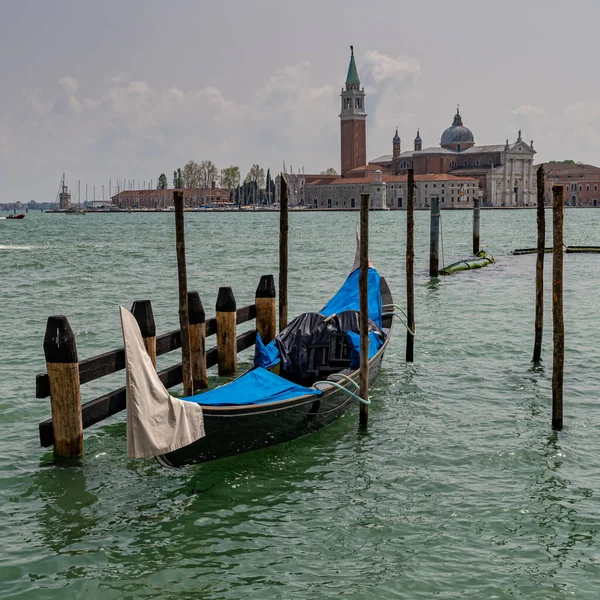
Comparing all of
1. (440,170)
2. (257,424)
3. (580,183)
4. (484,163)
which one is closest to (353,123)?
(440,170)

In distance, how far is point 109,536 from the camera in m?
6.04

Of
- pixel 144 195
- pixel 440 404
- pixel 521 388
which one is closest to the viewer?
pixel 440 404

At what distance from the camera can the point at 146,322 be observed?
837 cm

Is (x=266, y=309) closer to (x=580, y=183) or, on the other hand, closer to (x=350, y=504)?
(x=350, y=504)

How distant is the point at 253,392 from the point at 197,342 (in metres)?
2.04

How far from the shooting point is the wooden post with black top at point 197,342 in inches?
370

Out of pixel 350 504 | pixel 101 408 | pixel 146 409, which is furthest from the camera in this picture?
pixel 101 408

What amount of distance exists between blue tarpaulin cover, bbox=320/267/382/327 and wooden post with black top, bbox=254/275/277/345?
0.68m

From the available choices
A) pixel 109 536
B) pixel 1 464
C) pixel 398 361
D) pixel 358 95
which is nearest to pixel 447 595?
pixel 109 536

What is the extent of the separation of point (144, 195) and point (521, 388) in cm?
16700

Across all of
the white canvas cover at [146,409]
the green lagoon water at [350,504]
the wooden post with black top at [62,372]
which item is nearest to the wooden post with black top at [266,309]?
the green lagoon water at [350,504]

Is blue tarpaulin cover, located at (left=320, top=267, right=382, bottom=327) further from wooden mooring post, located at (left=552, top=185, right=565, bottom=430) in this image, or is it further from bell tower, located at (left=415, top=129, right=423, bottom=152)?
bell tower, located at (left=415, top=129, right=423, bottom=152)

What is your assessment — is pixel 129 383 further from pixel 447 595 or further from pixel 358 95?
pixel 358 95

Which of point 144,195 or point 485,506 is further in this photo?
point 144,195
